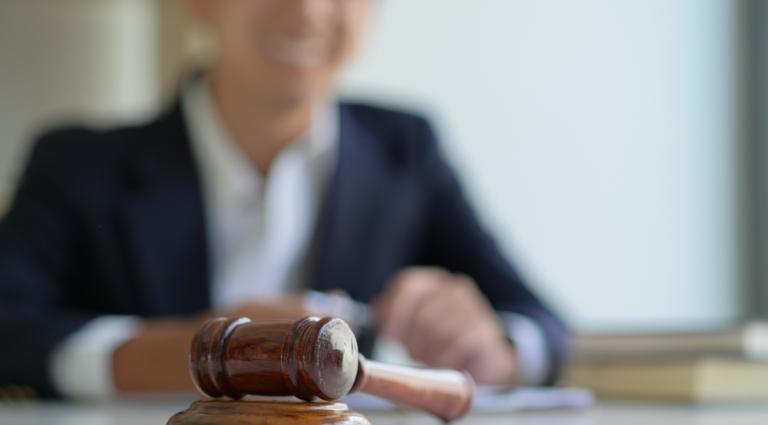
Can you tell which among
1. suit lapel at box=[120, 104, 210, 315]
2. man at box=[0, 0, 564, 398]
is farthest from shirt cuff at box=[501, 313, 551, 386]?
suit lapel at box=[120, 104, 210, 315]

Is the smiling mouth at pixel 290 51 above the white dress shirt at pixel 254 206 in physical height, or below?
above

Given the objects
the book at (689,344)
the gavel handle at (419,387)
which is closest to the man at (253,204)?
the book at (689,344)

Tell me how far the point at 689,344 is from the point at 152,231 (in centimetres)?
74

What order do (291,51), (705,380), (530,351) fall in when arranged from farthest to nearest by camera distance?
(291,51) → (530,351) → (705,380)

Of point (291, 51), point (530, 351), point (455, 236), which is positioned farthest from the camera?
point (455, 236)

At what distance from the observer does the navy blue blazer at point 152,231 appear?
4.34 ft

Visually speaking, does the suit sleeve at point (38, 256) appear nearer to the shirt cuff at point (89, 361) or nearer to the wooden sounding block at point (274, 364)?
the shirt cuff at point (89, 361)

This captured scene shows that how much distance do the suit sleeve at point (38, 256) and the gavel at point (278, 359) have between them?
0.75 m

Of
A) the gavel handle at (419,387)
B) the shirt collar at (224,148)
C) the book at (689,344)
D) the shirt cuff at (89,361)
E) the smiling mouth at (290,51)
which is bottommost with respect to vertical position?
the shirt cuff at (89,361)

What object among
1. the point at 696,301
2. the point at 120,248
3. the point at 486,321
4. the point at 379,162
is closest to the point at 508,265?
the point at 379,162

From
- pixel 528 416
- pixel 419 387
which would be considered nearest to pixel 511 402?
pixel 528 416

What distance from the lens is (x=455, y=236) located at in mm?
1545

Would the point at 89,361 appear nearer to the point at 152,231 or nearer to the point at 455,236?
the point at 152,231

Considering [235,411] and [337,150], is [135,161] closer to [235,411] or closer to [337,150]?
[337,150]
